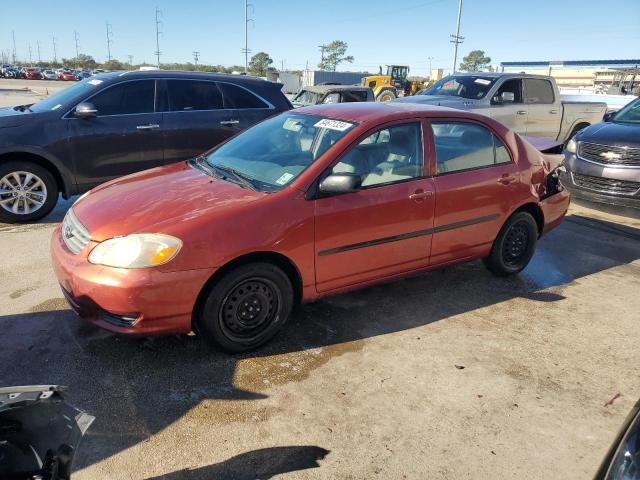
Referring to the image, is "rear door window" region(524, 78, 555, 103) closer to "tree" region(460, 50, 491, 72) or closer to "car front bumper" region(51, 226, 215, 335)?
"car front bumper" region(51, 226, 215, 335)

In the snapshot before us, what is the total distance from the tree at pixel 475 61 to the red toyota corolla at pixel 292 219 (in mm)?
103065

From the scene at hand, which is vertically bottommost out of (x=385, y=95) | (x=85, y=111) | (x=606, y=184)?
(x=606, y=184)

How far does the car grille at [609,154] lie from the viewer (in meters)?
6.97

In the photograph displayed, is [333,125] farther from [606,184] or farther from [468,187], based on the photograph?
[606,184]

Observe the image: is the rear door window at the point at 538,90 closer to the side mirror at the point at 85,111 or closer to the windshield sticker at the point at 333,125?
the windshield sticker at the point at 333,125

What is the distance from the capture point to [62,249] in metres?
3.38

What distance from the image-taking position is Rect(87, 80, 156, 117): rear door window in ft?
20.4

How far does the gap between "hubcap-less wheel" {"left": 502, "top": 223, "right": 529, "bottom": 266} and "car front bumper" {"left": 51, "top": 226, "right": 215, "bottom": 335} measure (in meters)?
3.00

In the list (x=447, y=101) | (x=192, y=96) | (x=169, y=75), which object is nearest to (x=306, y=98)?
(x=447, y=101)

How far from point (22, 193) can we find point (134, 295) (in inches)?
153

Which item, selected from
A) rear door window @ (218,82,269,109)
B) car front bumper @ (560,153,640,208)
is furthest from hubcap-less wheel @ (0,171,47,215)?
car front bumper @ (560,153,640,208)

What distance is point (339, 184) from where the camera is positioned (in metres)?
3.45

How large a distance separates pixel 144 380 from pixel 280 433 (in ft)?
3.16

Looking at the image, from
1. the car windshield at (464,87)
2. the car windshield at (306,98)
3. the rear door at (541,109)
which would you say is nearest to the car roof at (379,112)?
the car windshield at (464,87)
